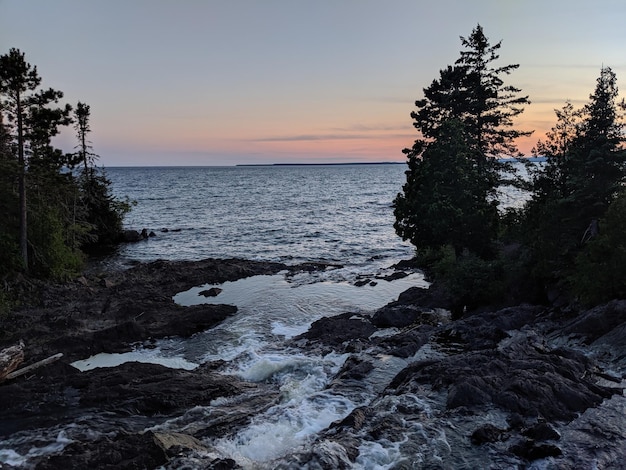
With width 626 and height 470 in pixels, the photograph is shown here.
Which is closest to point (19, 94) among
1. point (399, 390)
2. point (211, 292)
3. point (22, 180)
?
point (22, 180)

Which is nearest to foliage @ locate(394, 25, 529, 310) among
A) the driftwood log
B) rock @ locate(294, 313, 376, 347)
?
rock @ locate(294, 313, 376, 347)

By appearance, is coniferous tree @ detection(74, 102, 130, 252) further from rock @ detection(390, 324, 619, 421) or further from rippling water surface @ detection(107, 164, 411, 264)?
rock @ detection(390, 324, 619, 421)

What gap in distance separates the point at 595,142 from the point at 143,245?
42310mm

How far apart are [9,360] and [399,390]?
12456 mm

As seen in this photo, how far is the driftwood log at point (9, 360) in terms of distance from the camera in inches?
553

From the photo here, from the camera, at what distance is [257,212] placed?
76.0 metres

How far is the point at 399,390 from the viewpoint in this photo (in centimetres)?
1300

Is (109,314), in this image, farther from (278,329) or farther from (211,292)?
(278,329)

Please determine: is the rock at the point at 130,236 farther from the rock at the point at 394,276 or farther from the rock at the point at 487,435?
the rock at the point at 487,435

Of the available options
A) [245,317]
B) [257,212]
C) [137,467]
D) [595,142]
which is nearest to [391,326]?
[245,317]

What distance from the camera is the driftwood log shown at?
46.1 feet

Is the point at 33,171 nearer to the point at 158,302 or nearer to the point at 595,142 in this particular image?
the point at 158,302

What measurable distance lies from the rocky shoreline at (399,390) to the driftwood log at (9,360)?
533 mm

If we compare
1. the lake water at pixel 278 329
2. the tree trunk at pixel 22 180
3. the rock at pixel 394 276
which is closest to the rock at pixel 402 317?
the lake water at pixel 278 329
